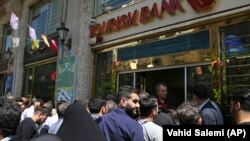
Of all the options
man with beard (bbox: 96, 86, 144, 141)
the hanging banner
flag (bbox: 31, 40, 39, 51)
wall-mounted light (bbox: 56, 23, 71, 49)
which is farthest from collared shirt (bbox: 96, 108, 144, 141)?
flag (bbox: 31, 40, 39, 51)

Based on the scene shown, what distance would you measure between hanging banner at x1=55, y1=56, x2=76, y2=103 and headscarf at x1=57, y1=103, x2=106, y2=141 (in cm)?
720

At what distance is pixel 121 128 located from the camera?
3.49 metres

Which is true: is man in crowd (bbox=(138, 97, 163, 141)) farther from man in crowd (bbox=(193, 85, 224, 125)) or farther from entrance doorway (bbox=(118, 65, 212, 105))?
entrance doorway (bbox=(118, 65, 212, 105))

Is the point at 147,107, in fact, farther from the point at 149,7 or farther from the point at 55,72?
the point at 55,72

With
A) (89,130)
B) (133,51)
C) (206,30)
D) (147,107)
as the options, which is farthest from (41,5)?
(89,130)

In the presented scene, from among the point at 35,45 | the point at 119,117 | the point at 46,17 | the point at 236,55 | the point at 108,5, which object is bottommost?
the point at 119,117

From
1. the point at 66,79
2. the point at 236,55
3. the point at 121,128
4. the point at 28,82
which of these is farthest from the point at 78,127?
the point at 28,82

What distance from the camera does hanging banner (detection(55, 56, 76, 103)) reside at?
1005cm

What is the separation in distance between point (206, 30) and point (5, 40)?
14.1 m

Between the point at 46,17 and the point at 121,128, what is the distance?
10847mm

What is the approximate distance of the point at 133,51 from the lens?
8633 mm

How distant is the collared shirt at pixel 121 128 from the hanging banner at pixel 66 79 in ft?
21.3

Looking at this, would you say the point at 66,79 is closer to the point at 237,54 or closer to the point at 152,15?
the point at 152,15

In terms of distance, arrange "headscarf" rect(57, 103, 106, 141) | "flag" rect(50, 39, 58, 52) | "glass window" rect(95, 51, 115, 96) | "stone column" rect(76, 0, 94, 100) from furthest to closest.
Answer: "flag" rect(50, 39, 58, 52) → "stone column" rect(76, 0, 94, 100) → "glass window" rect(95, 51, 115, 96) → "headscarf" rect(57, 103, 106, 141)
